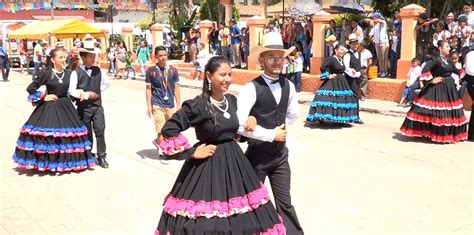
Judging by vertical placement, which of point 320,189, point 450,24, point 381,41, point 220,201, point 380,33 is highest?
point 450,24

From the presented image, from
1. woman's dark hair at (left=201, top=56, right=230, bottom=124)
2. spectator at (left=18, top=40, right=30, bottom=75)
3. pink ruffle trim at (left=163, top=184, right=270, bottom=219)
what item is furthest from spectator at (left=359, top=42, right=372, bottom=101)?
spectator at (left=18, top=40, right=30, bottom=75)

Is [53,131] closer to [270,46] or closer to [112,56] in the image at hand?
[270,46]

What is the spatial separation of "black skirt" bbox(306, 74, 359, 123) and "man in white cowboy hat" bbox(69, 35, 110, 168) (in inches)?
183

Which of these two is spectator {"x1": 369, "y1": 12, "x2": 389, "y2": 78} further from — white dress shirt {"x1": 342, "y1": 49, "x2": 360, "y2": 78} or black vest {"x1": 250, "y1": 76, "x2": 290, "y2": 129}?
black vest {"x1": 250, "y1": 76, "x2": 290, "y2": 129}

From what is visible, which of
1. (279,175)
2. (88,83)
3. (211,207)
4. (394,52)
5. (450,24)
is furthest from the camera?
(394,52)

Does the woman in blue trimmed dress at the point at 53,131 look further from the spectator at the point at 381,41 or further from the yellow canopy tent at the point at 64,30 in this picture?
the yellow canopy tent at the point at 64,30

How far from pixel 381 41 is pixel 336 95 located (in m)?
5.83

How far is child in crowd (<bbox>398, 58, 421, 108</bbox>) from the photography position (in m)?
13.1

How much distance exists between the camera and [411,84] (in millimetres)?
13203

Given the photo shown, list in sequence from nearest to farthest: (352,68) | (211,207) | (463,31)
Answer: (211,207), (352,68), (463,31)

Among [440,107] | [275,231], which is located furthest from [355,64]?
[275,231]

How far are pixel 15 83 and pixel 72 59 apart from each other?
16794mm

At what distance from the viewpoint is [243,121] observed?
4.18m

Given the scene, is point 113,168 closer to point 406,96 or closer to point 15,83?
point 406,96
